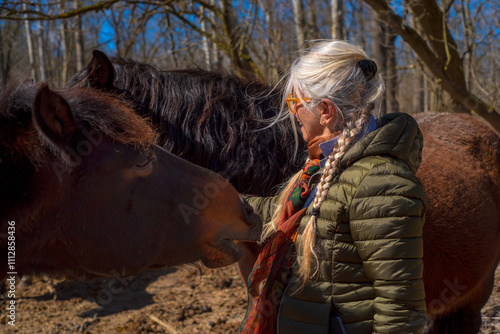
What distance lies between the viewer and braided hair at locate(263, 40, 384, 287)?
162cm

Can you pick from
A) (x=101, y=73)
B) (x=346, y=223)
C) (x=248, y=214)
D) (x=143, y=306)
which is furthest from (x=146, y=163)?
(x=143, y=306)

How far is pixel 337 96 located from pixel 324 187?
381 mm

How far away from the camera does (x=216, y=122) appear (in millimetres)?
2307

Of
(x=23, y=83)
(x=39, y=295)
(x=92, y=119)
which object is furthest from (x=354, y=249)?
(x=39, y=295)

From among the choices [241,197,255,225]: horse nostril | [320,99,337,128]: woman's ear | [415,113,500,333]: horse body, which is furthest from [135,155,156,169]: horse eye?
[415,113,500,333]: horse body

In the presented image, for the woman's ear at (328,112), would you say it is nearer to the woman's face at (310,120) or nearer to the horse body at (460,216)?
the woman's face at (310,120)

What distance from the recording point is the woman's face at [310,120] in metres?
1.75

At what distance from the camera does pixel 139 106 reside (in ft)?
7.40

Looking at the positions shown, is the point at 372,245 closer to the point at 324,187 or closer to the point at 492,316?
the point at 324,187

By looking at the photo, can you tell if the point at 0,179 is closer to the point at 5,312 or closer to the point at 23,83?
the point at 23,83

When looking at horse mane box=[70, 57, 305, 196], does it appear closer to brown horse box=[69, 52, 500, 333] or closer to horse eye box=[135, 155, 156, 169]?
brown horse box=[69, 52, 500, 333]

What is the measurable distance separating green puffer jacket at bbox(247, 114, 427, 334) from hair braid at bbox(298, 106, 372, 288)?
3cm

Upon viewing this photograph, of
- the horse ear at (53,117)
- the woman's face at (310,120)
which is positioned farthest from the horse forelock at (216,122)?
the horse ear at (53,117)

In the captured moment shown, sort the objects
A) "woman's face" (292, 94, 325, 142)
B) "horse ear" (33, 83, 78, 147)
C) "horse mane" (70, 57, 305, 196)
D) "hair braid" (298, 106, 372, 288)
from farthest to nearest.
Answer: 1. "horse mane" (70, 57, 305, 196)
2. "woman's face" (292, 94, 325, 142)
3. "hair braid" (298, 106, 372, 288)
4. "horse ear" (33, 83, 78, 147)
